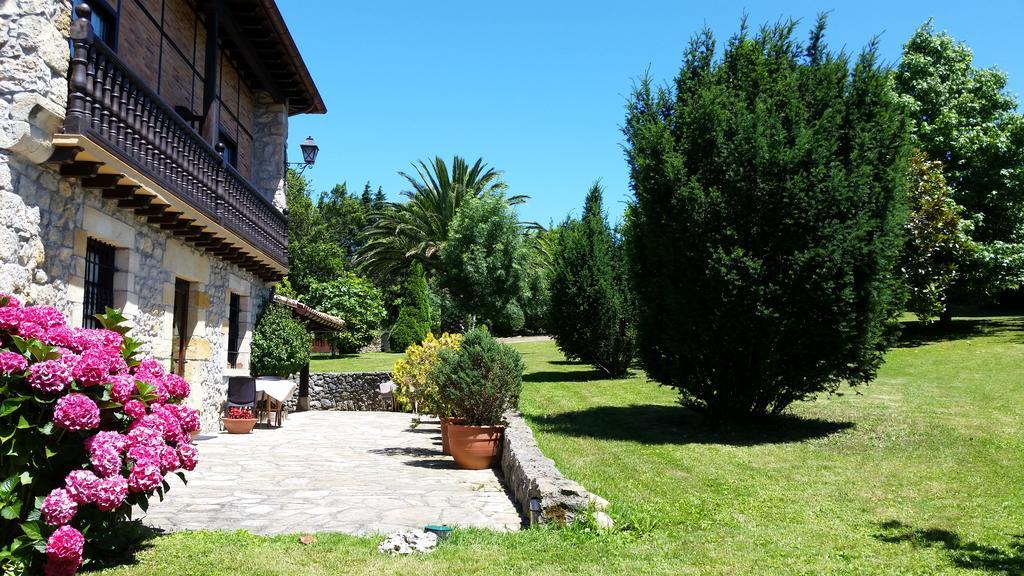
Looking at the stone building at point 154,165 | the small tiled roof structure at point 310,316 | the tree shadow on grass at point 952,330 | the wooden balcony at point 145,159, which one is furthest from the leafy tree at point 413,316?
the wooden balcony at point 145,159

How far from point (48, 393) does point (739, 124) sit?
Result: 8852 millimetres

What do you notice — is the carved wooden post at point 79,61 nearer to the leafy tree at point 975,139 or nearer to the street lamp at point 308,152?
the street lamp at point 308,152

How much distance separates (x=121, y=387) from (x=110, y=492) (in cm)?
64

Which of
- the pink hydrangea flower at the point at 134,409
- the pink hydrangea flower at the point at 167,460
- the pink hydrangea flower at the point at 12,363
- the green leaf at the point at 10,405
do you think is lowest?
the pink hydrangea flower at the point at 167,460

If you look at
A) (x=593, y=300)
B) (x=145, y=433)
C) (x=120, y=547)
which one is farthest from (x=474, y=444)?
(x=593, y=300)

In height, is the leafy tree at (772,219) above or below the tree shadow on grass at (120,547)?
above

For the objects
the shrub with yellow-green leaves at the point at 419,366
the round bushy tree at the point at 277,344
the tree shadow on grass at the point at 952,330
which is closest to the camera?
the shrub with yellow-green leaves at the point at 419,366

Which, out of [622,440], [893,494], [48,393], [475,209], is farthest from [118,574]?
[475,209]

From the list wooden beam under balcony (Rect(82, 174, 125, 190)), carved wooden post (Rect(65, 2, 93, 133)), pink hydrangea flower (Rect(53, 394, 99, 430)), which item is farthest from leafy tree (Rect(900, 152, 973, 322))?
pink hydrangea flower (Rect(53, 394, 99, 430))

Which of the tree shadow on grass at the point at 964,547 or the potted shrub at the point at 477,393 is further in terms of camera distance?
the potted shrub at the point at 477,393

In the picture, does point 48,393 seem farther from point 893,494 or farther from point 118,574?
point 893,494

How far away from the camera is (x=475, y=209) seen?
103ft

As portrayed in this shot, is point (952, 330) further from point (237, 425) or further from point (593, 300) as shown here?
point (237, 425)

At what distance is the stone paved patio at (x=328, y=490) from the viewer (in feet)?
20.1
